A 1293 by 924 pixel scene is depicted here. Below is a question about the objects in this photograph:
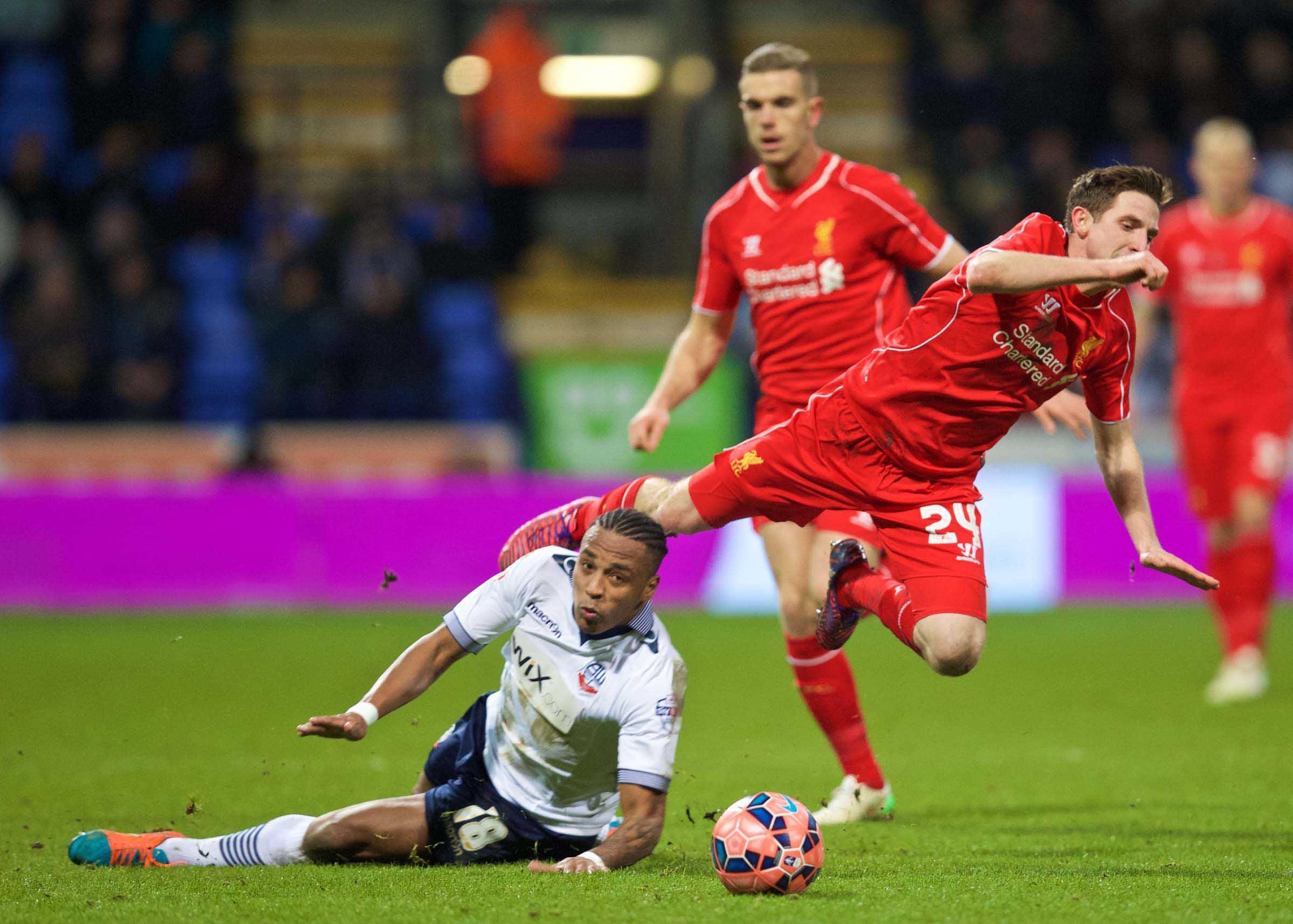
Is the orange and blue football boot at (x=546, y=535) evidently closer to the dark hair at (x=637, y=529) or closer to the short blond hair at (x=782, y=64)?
the dark hair at (x=637, y=529)

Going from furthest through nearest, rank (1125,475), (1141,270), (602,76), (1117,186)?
(602,76) → (1125,475) → (1117,186) → (1141,270)

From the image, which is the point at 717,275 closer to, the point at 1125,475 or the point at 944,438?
the point at 944,438

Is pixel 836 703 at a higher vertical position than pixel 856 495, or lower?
lower

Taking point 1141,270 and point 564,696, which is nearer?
point 1141,270

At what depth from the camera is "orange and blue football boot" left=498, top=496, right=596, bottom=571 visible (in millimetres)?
5348

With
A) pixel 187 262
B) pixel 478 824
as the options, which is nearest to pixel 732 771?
pixel 478 824

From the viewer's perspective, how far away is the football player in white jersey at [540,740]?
4.60 meters

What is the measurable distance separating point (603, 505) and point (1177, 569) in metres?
1.78

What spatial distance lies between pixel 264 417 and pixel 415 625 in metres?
3.63

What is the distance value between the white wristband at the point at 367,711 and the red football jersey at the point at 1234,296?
6.33 meters

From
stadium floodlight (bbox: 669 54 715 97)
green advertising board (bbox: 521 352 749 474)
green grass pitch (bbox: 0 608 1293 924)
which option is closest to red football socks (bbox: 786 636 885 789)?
green grass pitch (bbox: 0 608 1293 924)

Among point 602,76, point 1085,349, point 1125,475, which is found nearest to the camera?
point 1085,349

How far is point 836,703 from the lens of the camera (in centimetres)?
611

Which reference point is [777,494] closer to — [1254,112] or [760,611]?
[760,611]
